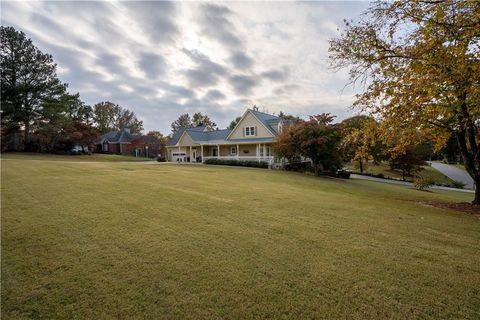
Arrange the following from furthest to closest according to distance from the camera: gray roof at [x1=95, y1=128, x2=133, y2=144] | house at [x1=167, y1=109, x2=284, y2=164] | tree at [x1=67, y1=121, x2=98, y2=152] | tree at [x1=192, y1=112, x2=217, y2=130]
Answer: tree at [x1=192, y1=112, x2=217, y2=130] < gray roof at [x1=95, y1=128, x2=133, y2=144] < tree at [x1=67, y1=121, x2=98, y2=152] < house at [x1=167, y1=109, x2=284, y2=164]

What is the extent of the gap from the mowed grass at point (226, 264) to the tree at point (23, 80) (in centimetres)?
3662

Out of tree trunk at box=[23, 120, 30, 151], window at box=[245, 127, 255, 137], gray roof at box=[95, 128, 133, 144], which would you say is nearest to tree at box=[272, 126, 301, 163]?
window at box=[245, 127, 255, 137]

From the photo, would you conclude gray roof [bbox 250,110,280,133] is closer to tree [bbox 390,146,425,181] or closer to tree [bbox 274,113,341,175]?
tree [bbox 274,113,341,175]

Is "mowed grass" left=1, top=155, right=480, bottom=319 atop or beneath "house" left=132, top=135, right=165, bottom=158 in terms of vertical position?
beneath

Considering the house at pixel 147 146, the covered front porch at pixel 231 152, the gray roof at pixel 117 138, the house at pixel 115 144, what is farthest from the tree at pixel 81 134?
the covered front porch at pixel 231 152

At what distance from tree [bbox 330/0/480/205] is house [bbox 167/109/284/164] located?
17430mm

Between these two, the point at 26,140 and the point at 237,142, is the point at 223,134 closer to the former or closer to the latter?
the point at 237,142

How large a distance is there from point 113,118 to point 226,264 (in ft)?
256

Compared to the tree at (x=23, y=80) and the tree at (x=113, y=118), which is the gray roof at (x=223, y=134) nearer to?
the tree at (x=23, y=80)

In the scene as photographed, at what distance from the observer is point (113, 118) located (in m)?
70.8

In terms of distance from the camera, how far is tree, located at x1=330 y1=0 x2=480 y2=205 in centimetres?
655

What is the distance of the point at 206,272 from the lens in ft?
10.4

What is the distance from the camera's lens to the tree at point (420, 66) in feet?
21.5

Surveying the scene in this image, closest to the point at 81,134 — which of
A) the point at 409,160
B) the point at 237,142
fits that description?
the point at 237,142
